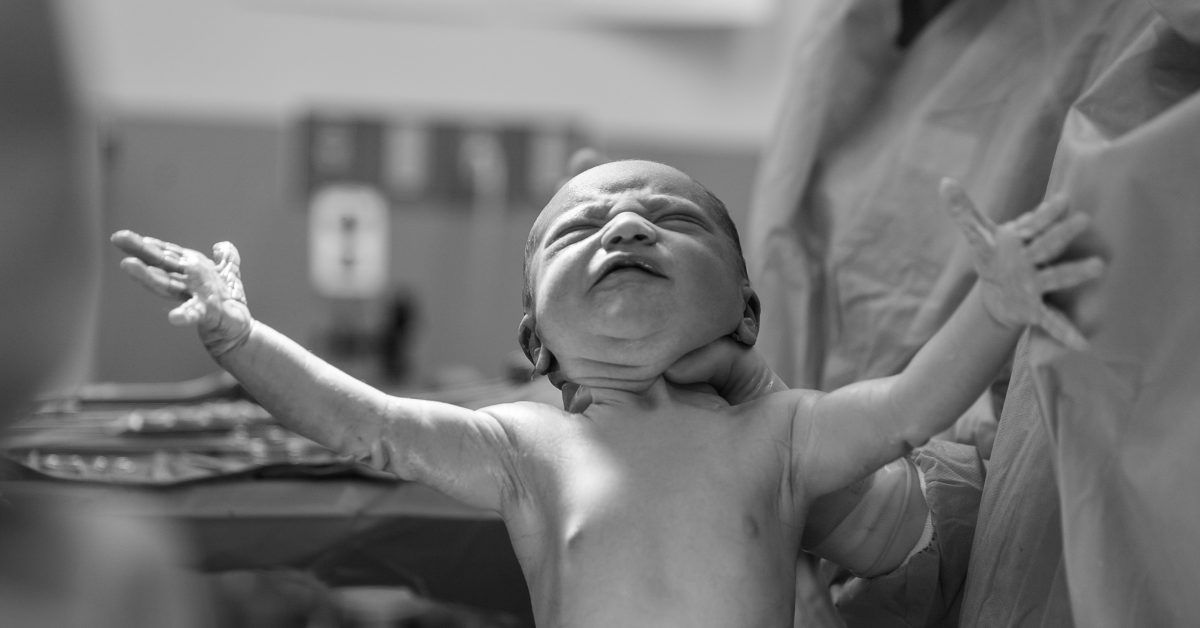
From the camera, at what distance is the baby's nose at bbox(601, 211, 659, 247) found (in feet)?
2.69

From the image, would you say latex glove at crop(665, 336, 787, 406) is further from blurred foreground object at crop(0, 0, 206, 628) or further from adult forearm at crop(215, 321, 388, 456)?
blurred foreground object at crop(0, 0, 206, 628)

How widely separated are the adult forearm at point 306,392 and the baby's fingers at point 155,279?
5 cm

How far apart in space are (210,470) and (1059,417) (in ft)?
2.87

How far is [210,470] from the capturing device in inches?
48.8

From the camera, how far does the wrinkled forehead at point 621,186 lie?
0.89 meters

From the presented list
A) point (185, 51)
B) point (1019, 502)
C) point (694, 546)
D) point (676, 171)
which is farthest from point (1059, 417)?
point (185, 51)

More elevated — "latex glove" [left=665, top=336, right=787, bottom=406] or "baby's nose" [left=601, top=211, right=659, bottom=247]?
"baby's nose" [left=601, top=211, right=659, bottom=247]

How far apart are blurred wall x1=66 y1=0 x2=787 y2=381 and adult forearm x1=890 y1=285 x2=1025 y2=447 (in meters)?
3.51

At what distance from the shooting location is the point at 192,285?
30.0 inches

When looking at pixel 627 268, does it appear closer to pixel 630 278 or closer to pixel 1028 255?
pixel 630 278

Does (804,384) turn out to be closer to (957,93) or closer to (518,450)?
(957,93)

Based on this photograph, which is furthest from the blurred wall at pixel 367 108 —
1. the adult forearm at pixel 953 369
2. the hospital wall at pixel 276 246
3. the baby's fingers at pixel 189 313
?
the adult forearm at pixel 953 369

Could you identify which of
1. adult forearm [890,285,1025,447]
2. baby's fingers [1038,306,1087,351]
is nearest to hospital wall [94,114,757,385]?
adult forearm [890,285,1025,447]

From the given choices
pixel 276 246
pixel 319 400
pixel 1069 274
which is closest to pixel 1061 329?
pixel 1069 274
